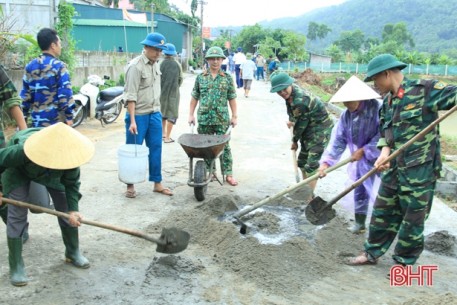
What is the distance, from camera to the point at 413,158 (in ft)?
12.1

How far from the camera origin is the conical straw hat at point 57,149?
310cm

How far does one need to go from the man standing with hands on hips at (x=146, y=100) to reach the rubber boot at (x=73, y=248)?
6.30 ft

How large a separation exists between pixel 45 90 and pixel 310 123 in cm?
289

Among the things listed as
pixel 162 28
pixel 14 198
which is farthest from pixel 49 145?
pixel 162 28

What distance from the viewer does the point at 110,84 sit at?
1404cm

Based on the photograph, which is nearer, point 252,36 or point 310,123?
point 310,123

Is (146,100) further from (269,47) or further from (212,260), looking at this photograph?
(269,47)

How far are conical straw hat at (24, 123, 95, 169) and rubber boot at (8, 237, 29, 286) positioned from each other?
2.67 feet

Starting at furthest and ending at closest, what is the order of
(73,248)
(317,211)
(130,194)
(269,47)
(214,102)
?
(269,47)
(214,102)
(130,194)
(317,211)
(73,248)

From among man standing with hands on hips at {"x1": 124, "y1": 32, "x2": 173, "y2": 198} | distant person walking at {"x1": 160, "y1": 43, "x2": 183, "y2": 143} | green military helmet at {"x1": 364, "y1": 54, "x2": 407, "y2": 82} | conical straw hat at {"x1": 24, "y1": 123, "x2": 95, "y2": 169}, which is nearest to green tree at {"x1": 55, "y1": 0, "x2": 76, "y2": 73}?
distant person walking at {"x1": 160, "y1": 43, "x2": 183, "y2": 143}

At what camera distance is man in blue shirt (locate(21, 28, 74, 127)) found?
4.67 metres

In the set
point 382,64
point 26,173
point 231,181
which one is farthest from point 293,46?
point 26,173

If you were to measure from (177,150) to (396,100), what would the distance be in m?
5.43

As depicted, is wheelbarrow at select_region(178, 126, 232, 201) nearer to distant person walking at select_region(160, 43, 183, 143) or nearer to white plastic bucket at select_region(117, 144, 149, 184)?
white plastic bucket at select_region(117, 144, 149, 184)
